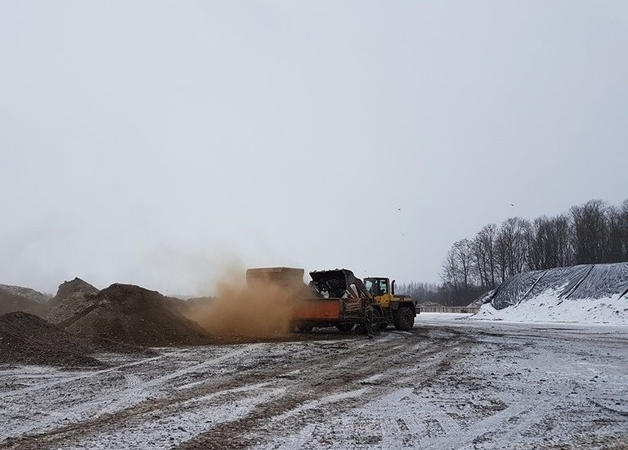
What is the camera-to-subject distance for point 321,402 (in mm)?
8445

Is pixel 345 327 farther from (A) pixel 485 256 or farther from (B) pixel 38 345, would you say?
(A) pixel 485 256

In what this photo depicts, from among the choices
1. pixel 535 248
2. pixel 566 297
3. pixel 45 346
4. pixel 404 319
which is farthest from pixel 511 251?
pixel 45 346

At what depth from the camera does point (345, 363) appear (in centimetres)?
1338

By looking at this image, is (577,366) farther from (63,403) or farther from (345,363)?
(63,403)

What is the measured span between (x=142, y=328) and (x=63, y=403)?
11.3 m

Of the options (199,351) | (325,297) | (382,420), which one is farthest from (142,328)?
(382,420)

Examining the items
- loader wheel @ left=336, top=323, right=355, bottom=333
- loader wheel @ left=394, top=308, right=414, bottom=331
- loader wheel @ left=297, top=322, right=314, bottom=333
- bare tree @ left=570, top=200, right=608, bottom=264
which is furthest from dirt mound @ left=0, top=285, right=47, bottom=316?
bare tree @ left=570, top=200, right=608, bottom=264

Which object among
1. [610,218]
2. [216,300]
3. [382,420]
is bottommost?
[382,420]

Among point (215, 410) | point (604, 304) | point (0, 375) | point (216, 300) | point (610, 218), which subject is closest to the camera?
point (215, 410)

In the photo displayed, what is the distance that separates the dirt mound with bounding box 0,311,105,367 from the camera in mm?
13360

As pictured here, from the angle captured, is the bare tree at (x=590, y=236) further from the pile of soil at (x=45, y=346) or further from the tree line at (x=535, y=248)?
the pile of soil at (x=45, y=346)

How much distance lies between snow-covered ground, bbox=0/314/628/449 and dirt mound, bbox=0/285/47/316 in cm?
1578

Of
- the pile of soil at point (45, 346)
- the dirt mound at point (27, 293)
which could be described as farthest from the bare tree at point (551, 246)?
the pile of soil at point (45, 346)

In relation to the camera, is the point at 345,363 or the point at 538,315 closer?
the point at 345,363
